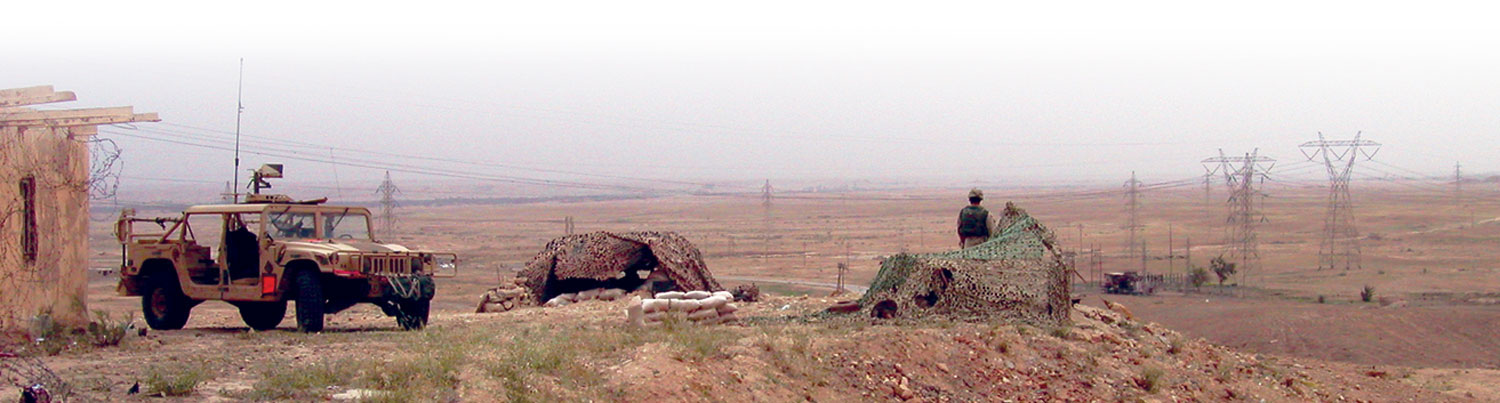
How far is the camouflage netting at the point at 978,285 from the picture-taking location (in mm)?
17188

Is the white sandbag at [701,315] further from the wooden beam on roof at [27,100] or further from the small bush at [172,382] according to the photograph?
the wooden beam on roof at [27,100]

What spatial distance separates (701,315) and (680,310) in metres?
0.35

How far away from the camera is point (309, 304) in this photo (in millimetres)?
17078

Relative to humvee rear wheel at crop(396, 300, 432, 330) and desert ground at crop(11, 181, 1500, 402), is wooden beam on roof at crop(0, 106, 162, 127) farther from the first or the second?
humvee rear wheel at crop(396, 300, 432, 330)

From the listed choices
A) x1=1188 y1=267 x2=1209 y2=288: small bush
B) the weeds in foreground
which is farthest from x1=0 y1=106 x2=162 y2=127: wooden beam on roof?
x1=1188 y1=267 x2=1209 y2=288: small bush

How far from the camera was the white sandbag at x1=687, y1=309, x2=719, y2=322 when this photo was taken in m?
17.0

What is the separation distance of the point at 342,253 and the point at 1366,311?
1071 inches

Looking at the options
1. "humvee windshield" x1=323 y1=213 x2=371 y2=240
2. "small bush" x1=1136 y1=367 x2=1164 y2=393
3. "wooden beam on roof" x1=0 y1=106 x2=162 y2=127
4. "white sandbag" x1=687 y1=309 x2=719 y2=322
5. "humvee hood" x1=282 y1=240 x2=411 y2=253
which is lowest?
"small bush" x1=1136 y1=367 x2=1164 y2=393

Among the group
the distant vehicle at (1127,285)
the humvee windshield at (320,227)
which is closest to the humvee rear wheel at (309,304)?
the humvee windshield at (320,227)

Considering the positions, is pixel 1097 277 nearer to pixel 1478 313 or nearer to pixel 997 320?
pixel 1478 313

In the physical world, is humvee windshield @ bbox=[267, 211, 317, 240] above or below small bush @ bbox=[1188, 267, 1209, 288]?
above

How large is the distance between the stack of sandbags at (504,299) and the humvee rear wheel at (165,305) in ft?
21.4

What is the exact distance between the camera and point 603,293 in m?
24.8

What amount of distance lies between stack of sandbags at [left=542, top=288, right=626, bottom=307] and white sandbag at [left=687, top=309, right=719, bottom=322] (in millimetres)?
7217
